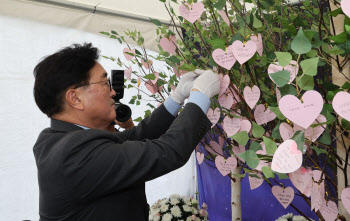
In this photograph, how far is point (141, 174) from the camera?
89cm

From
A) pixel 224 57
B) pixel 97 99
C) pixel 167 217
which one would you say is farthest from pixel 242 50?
pixel 167 217

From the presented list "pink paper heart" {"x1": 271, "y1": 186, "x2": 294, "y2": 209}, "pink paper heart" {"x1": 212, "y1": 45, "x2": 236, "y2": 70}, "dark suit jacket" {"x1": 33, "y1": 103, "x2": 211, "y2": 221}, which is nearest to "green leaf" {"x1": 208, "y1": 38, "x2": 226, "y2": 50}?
"pink paper heart" {"x1": 212, "y1": 45, "x2": 236, "y2": 70}

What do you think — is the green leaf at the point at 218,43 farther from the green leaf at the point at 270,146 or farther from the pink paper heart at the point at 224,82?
the green leaf at the point at 270,146

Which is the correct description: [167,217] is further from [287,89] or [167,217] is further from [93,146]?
[287,89]

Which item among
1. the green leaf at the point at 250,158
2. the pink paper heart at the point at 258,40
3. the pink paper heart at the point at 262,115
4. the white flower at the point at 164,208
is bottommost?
the white flower at the point at 164,208

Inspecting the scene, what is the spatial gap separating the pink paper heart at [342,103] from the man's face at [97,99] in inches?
31.3

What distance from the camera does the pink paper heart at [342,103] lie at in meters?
0.49

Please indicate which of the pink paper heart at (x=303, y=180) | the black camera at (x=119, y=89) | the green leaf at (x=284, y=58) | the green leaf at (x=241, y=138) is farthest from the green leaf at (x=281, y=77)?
the black camera at (x=119, y=89)

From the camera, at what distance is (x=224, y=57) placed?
810 mm

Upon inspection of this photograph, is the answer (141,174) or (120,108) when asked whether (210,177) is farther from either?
(141,174)

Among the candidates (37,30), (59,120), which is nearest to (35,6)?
(37,30)

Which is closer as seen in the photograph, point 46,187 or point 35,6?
point 46,187

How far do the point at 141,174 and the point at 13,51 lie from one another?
141cm

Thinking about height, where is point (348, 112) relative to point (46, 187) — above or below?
above
